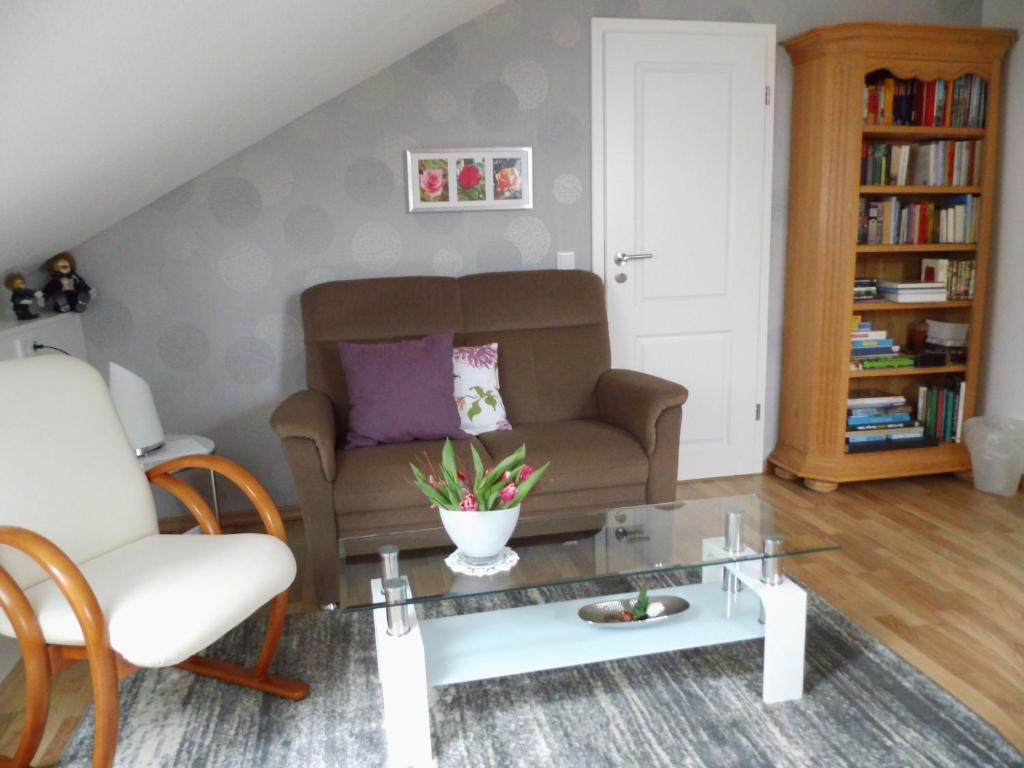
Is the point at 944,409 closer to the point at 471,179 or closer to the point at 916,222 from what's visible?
the point at 916,222

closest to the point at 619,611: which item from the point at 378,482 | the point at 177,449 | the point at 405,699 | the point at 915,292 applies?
the point at 405,699

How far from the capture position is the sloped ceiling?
5.27ft

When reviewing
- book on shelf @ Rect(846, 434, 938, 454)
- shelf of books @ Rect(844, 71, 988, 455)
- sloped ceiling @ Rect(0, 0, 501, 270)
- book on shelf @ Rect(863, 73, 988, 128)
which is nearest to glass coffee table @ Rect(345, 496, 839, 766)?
sloped ceiling @ Rect(0, 0, 501, 270)

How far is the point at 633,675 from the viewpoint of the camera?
7.37ft

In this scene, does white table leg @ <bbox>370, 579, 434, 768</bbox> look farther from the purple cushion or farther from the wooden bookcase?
the wooden bookcase

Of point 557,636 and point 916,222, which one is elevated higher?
point 916,222

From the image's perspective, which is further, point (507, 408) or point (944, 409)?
point (944, 409)

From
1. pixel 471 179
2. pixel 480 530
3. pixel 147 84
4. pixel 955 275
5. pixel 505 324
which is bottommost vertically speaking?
pixel 480 530

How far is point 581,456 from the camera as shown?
2807 millimetres

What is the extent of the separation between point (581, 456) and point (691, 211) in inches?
57.5

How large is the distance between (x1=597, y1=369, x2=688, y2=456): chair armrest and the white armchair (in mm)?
1306

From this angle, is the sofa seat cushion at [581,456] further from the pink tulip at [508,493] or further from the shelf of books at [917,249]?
the shelf of books at [917,249]

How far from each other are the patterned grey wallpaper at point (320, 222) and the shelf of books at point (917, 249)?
0.83m

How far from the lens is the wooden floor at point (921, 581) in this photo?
2.15m
